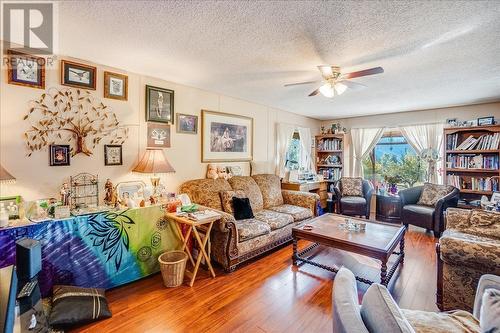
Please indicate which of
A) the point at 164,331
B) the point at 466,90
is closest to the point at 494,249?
the point at 164,331

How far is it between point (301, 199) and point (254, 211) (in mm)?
973

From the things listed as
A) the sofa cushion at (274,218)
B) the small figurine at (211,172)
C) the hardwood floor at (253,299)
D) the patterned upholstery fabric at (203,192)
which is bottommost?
the hardwood floor at (253,299)

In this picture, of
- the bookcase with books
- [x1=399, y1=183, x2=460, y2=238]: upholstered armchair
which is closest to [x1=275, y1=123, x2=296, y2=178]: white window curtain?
[x1=399, y1=183, x2=460, y2=238]: upholstered armchair

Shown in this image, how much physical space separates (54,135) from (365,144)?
5822mm

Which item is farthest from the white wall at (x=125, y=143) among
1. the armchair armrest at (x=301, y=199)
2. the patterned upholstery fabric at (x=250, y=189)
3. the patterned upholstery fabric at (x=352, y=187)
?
the patterned upholstery fabric at (x=352, y=187)

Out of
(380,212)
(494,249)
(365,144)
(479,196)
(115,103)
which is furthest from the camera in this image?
(365,144)

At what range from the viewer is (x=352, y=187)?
5.18 m

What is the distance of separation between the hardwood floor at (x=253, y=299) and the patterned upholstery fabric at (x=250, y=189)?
97cm

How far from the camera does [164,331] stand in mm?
1836

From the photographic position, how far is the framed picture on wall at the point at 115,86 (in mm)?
2654

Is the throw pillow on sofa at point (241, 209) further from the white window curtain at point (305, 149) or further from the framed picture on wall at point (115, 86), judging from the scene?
the white window curtain at point (305, 149)

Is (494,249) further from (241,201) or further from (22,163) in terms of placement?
(22,163)

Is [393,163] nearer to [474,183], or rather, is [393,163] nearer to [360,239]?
[474,183]

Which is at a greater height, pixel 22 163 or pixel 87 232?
pixel 22 163
